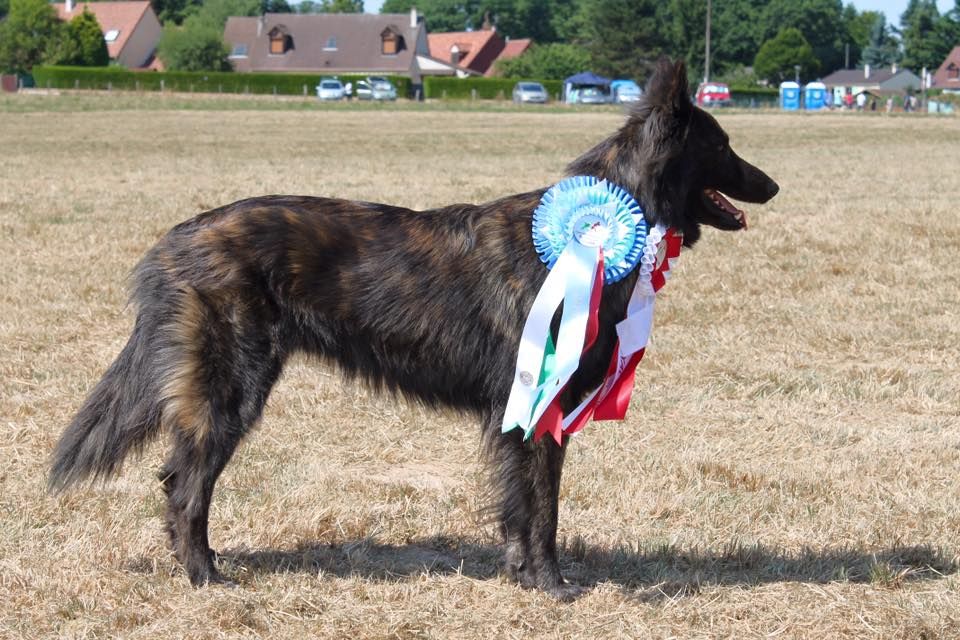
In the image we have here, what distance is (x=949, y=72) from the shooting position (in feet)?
368

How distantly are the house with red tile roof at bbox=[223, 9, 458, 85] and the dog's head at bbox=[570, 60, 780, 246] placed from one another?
91389mm

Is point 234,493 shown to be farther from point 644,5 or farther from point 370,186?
point 644,5

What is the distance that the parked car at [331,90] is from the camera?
60.6 metres

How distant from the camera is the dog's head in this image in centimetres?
412

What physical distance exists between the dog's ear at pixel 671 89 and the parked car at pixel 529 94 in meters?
59.7

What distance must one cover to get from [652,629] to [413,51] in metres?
93.8

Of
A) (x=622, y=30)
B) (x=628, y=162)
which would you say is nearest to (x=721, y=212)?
(x=628, y=162)

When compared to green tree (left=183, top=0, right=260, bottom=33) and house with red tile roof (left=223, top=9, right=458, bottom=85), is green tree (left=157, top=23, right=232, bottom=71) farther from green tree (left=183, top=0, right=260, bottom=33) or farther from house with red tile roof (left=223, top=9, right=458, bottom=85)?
green tree (left=183, top=0, right=260, bottom=33)

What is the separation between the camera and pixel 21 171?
17.6 metres

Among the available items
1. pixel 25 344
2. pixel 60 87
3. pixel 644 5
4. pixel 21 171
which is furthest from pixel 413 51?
pixel 25 344

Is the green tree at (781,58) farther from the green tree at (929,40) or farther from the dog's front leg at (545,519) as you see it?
the dog's front leg at (545,519)

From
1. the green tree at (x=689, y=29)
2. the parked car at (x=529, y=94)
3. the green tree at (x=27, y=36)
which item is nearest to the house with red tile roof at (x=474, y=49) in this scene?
the green tree at (x=689, y=29)

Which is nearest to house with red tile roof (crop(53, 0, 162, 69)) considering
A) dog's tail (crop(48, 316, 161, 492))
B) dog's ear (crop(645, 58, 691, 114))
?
dog's tail (crop(48, 316, 161, 492))

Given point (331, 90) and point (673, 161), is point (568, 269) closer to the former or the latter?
point (673, 161)
